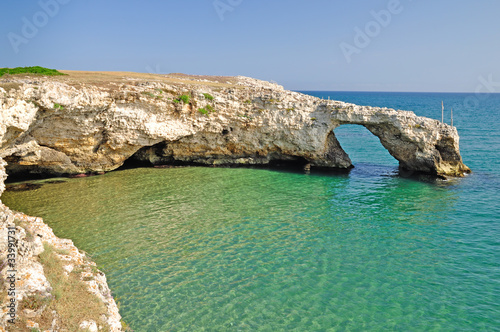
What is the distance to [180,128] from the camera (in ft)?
90.3

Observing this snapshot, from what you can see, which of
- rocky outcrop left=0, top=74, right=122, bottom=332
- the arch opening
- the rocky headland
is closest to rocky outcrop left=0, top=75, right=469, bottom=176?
the rocky headland

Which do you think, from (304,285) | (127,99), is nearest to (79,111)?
(127,99)

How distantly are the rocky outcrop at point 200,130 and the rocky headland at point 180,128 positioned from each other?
7 cm

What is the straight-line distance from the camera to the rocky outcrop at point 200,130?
23.4 metres

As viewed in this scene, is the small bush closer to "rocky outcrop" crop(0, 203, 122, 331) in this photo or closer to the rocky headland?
the rocky headland

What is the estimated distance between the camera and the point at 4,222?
10961 mm

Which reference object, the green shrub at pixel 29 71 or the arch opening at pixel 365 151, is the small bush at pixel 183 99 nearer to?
the green shrub at pixel 29 71

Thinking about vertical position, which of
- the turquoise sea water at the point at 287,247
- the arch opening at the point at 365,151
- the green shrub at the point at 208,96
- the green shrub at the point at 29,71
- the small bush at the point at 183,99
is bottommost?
the turquoise sea water at the point at 287,247

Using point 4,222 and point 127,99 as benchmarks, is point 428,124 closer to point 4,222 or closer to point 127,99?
point 127,99

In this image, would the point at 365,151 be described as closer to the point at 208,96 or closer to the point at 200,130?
the point at 208,96

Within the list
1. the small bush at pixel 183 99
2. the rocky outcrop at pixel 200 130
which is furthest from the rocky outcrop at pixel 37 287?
the small bush at pixel 183 99

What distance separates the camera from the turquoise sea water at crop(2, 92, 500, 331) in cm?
1108

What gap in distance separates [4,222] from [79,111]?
13.8m

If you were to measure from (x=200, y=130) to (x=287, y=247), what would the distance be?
15289 mm
